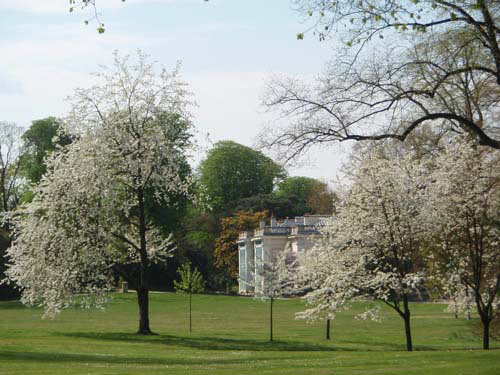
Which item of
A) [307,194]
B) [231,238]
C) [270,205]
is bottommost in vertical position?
[231,238]

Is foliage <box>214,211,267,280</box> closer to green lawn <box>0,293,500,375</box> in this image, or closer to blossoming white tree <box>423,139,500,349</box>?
green lawn <box>0,293,500,375</box>

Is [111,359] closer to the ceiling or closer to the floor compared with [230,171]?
closer to the floor

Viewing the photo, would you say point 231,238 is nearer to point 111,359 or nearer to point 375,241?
point 375,241

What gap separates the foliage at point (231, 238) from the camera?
272 feet

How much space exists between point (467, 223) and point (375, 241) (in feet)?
9.78

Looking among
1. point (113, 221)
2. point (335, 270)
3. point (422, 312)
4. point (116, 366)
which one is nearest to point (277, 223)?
point (422, 312)

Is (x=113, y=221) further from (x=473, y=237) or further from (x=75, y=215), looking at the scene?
(x=473, y=237)

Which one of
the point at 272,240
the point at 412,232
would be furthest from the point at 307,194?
the point at 412,232

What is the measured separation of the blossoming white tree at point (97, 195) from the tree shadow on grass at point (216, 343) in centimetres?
160

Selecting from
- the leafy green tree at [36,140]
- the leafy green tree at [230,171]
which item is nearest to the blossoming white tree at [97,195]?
the leafy green tree at [36,140]

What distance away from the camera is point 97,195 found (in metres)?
32.9

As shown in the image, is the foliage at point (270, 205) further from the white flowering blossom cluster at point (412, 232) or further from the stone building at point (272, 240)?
the white flowering blossom cluster at point (412, 232)

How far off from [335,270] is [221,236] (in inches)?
2253

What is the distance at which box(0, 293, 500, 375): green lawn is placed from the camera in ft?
56.7
